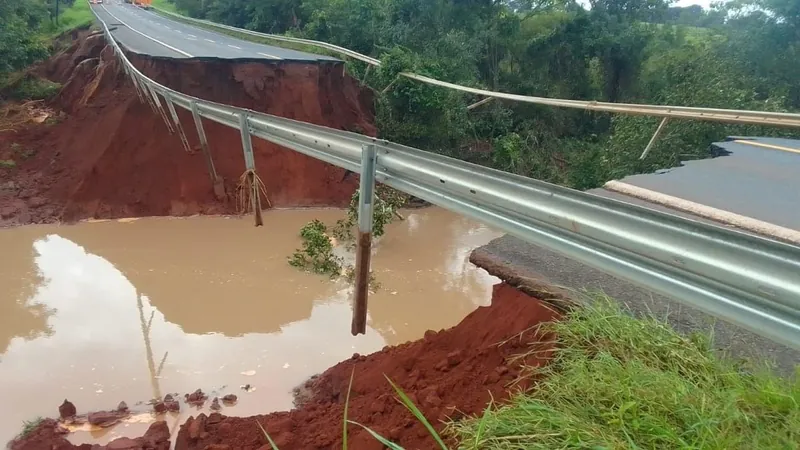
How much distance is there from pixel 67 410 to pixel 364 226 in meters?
4.23

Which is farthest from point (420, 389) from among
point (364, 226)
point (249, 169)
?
point (249, 169)

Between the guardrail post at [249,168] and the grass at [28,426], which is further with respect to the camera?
the grass at [28,426]

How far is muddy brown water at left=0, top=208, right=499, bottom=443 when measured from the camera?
647 cm

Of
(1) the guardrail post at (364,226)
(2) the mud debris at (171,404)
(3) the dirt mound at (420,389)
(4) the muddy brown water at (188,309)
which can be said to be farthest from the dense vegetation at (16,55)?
(1) the guardrail post at (364,226)

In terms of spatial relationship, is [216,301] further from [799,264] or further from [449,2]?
[449,2]

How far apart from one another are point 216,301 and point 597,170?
8.49 metres

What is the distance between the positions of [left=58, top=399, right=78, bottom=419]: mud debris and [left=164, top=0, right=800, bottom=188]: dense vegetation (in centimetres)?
1021

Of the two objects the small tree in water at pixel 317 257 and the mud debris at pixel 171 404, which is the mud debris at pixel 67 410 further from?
the small tree in water at pixel 317 257

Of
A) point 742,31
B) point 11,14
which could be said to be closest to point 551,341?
point 742,31

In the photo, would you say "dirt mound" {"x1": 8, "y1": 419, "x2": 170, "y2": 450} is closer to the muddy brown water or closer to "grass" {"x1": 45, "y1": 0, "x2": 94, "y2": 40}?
the muddy brown water

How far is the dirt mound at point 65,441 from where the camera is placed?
4953 millimetres

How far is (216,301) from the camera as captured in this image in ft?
28.7

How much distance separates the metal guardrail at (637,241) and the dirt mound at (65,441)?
3.38m

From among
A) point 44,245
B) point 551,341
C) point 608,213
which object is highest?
point 608,213
